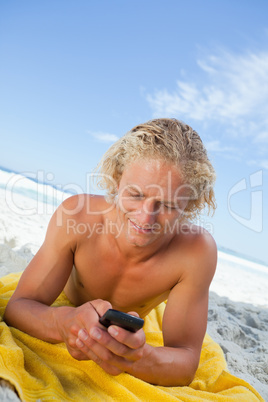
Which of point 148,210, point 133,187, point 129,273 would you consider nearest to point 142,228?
point 148,210

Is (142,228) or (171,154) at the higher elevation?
(171,154)

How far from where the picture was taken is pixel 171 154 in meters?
1.93

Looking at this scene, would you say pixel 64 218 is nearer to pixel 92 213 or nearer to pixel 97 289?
pixel 92 213

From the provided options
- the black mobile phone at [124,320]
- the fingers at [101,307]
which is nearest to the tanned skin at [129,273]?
the fingers at [101,307]

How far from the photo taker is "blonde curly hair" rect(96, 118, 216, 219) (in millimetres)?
1963

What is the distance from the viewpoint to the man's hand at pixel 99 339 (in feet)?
4.58

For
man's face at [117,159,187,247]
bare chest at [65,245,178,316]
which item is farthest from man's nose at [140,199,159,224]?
bare chest at [65,245,178,316]

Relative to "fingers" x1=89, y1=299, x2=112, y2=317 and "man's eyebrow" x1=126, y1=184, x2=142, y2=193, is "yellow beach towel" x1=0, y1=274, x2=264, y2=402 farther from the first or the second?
"man's eyebrow" x1=126, y1=184, x2=142, y2=193

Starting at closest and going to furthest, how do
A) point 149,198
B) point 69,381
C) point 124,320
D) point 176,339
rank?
point 124,320 < point 69,381 < point 149,198 < point 176,339

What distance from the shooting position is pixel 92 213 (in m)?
2.26

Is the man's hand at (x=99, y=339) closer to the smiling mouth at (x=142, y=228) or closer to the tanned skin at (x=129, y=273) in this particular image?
the tanned skin at (x=129, y=273)

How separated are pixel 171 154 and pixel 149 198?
0.27 meters

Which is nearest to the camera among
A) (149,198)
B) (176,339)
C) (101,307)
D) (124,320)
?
(124,320)

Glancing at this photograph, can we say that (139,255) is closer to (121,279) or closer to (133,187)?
(121,279)
